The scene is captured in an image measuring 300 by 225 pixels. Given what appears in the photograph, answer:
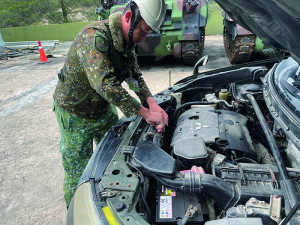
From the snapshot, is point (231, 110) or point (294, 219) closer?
point (294, 219)

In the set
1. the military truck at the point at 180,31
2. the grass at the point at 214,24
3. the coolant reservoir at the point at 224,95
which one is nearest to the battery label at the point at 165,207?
the coolant reservoir at the point at 224,95

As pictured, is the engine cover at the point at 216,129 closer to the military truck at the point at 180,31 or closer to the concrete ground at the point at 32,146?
the concrete ground at the point at 32,146

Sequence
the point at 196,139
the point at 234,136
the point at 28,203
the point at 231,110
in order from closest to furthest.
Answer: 1. the point at 196,139
2. the point at 234,136
3. the point at 231,110
4. the point at 28,203

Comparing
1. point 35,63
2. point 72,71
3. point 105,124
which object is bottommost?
point 35,63

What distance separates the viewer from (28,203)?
264cm

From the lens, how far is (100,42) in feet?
5.80

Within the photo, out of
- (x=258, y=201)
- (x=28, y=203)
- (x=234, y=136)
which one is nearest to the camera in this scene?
(x=258, y=201)

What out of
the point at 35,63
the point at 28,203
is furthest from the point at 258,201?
the point at 35,63

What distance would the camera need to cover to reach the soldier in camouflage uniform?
5.61 feet

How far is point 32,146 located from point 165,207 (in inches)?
111

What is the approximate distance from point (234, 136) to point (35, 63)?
913 centimetres

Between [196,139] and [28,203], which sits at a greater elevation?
[196,139]

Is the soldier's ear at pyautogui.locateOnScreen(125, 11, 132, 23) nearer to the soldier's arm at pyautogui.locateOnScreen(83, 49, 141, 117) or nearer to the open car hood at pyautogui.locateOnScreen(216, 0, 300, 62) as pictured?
the soldier's arm at pyautogui.locateOnScreen(83, 49, 141, 117)

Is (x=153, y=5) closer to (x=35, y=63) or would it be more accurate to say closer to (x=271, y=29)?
(x=271, y=29)
